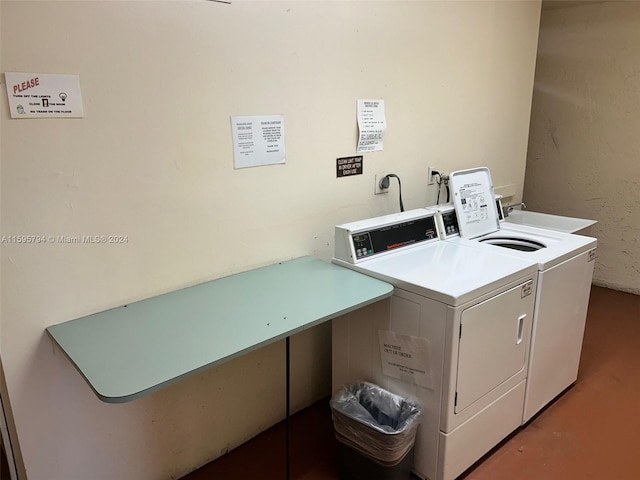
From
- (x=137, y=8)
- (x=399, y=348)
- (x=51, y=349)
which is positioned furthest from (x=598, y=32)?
(x=51, y=349)

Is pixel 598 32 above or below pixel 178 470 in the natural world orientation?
above

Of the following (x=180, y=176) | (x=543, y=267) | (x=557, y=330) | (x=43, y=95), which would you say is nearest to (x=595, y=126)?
(x=557, y=330)

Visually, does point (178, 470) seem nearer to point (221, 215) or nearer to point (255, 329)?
point (255, 329)

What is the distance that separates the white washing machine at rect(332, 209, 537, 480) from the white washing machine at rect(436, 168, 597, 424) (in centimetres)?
10

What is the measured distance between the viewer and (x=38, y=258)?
4.96ft

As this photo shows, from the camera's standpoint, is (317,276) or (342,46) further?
(342,46)

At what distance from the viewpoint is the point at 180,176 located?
5.84 feet

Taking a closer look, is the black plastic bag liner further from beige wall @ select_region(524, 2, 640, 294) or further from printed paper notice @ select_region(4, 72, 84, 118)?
beige wall @ select_region(524, 2, 640, 294)

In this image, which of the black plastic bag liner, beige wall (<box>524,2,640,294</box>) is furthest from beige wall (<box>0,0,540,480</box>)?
beige wall (<box>524,2,640,294</box>)

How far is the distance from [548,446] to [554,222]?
64.5 inches

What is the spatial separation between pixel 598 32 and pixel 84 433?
447 centimetres

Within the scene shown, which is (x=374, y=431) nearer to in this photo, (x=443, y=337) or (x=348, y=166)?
(x=443, y=337)

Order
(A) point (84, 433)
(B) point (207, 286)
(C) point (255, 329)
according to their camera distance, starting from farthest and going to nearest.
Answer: (B) point (207, 286) < (A) point (84, 433) < (C) point (255, 329)

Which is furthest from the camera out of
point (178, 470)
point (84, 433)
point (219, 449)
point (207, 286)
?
point (219, 449)
